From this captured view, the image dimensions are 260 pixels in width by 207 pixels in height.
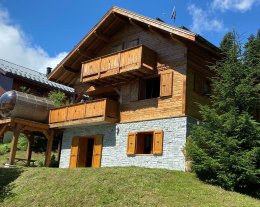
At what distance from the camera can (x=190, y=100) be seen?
20.5 m

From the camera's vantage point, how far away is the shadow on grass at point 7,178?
17547mm

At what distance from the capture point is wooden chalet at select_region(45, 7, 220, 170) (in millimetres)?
20312

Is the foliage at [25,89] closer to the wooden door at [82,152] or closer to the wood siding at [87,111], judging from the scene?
the wood siding at [87,111]

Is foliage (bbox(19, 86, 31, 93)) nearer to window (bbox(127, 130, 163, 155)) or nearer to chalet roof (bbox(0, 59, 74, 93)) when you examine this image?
chalet roof (bbox(0, 59, 74, 93))

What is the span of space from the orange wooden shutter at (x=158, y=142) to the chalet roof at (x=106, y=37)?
16.9 ft

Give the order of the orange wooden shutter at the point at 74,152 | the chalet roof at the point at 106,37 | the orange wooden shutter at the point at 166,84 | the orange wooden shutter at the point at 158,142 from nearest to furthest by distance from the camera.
Answer: the orange wooden shutter at the point at 158,142, the chalet roof at the point at 106,37, the orange wooden shutter at the point at 166,84, the orange wooden shutter at the point at 74,152

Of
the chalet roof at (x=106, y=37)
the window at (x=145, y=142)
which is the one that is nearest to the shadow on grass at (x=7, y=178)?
the window at (x=145, y=142)

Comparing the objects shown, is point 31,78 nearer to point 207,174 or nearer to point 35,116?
point 35,116

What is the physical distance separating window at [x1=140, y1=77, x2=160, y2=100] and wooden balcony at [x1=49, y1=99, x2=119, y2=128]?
70.2 inches

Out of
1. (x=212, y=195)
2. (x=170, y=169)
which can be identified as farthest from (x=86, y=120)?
(x=212, y=195)

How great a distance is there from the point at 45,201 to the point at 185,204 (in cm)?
577

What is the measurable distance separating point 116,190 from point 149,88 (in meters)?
9.14

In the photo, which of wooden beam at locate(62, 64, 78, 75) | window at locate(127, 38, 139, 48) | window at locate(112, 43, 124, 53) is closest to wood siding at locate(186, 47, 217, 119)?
window at locate(127, 38, 139, 48)

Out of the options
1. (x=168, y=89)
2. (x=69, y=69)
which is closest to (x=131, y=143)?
(x=168, y=89)
